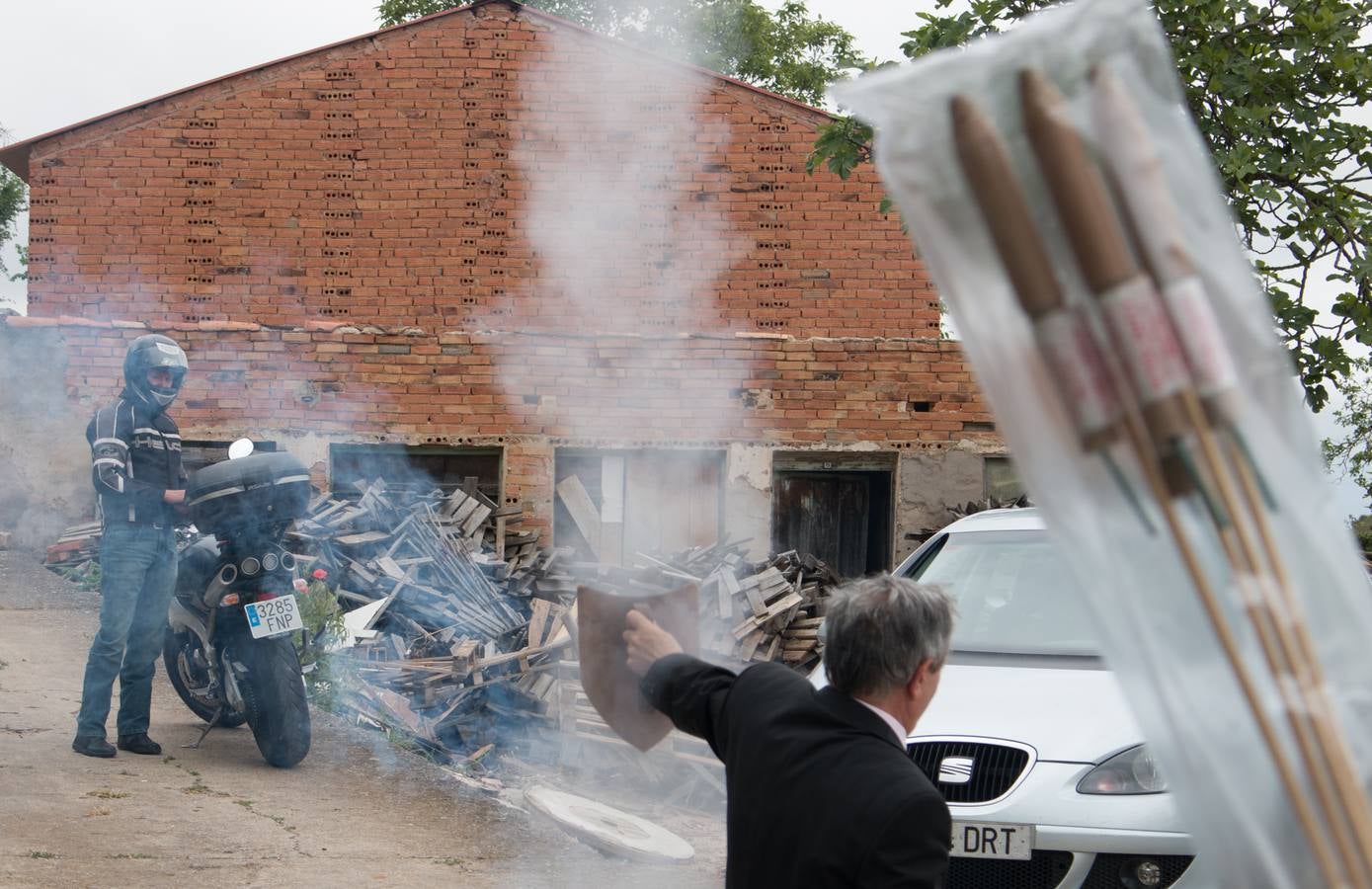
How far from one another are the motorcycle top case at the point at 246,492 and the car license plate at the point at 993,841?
138 inches

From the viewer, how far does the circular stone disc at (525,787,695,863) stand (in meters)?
6.09

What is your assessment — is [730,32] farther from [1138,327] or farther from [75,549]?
[1138,327]

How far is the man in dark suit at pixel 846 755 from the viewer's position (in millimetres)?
2217

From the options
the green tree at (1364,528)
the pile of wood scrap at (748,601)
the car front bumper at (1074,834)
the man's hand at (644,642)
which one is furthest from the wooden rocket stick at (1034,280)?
the green tree at (1364,528)

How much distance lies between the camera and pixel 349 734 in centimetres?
757

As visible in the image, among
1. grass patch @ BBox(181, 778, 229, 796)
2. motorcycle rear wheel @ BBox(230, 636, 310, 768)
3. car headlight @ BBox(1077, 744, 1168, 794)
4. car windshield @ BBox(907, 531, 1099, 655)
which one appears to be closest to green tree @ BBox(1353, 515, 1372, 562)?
car windshield @ BBox(907, 531, 1099, 655)

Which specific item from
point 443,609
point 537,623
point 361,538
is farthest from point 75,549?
point 537,623

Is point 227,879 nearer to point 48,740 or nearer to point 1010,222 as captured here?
point 48,740

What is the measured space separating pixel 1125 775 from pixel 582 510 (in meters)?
9.28

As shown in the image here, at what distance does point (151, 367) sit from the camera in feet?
20.8

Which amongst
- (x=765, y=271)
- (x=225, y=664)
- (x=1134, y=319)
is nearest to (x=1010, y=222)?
(x=1134, y=319)

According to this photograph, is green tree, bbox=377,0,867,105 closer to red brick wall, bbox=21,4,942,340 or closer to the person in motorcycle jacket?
red brick wall, bbox=21,4,942,340

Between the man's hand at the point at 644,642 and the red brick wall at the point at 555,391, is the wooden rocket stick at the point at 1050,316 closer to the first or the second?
the man's hand at the point at 644,642

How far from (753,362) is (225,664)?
26.1 feet
